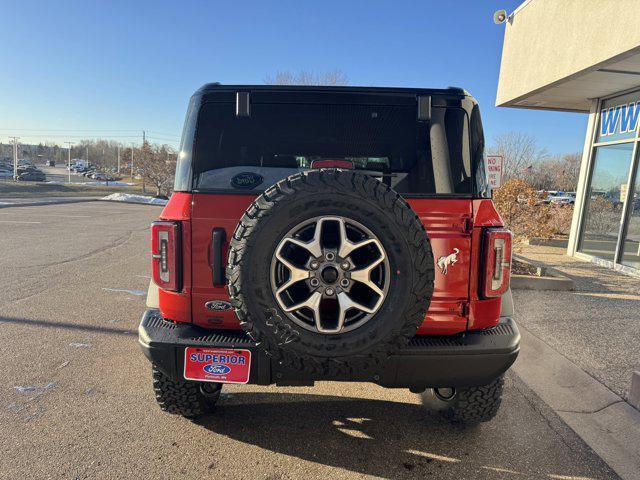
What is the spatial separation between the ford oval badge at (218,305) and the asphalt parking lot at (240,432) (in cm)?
91

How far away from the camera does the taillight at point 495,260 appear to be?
2346mm

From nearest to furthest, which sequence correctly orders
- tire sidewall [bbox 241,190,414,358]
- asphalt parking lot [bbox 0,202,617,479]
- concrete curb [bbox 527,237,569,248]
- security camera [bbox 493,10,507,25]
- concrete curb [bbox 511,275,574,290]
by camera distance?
1. tire sidewall [bbox 241,190,414,358]
2. asphalt parking lot [bbox 0,202,617,479]
3. concrete curb [bbox 511,275,574,290]
4. security camera [bbox 493,10,507,25]
5. concrete curb [bbox 527,237,569,248]

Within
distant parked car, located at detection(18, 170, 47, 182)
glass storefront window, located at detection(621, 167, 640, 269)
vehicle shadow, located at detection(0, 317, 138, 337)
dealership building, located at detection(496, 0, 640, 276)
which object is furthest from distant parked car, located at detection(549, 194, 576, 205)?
distant parked car, located at detection(18, 170, 47, 182)

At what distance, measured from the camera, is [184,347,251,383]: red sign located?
222 centimetres

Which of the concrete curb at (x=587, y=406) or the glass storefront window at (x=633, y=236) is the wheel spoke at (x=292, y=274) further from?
the glass storefront window at (x=633, y=236)

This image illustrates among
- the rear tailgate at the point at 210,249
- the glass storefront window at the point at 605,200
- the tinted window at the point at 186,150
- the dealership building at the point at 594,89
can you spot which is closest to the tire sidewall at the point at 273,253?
the rear tailgate at the point at 210,249

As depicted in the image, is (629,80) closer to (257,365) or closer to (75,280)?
(257,365)

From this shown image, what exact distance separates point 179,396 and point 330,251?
5.04 ft

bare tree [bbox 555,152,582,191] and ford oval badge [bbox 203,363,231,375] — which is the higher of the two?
bare tree [bbox 555,152,582,191]

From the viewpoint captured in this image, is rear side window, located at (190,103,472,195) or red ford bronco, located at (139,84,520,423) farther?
rear side window, located at (190,103,472,195)

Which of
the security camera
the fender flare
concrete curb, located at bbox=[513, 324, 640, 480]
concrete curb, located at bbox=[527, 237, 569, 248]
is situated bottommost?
concrete curb, located at bbox=[513, 324, 640, 480]

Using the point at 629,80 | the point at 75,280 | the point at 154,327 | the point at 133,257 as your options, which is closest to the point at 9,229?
the point at 133,257

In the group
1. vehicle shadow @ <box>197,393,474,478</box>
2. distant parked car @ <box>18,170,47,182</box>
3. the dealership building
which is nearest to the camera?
vehicle shadow @ <box>197,393,474,478</box>

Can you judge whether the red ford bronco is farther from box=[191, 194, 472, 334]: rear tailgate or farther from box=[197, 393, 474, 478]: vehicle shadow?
box=[197, 393, 474, 478]: vehicle shadow
